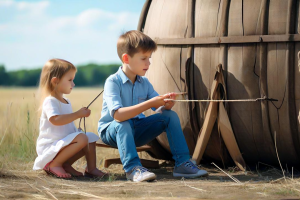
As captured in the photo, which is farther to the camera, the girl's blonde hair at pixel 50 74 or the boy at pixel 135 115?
the girl's blonde hair at pixel 50 74

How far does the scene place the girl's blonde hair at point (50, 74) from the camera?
3604 millimetres

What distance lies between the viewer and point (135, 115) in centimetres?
334

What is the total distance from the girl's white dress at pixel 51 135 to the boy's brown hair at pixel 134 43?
67 cm

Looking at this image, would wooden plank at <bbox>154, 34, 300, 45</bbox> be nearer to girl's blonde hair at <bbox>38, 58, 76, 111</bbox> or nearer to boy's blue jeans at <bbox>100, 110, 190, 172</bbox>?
boy's blue jeans at <bbox>100, 110, 190, 172</bbox>

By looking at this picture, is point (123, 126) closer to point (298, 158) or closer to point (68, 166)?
point (68, 166)

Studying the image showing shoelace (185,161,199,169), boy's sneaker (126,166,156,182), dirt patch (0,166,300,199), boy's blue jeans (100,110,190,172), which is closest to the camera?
dirt patch (0,166,300,199)

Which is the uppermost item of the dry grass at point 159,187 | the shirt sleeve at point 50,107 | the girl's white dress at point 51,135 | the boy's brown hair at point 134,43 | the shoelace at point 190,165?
the boy's brown hair at point 134,43

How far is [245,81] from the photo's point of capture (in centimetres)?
350

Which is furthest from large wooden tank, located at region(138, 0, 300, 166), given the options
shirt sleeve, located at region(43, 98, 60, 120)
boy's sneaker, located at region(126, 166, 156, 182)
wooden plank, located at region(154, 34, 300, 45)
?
shirt sleeve, located at region(43, 98, 60, 120)

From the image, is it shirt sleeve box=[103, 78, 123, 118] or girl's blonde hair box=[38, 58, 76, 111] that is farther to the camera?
girl's blonde hair box=[38, 58, 76, 111]

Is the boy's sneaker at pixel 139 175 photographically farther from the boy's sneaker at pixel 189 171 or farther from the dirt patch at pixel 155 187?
the boy's sneaker at pixel 189 171

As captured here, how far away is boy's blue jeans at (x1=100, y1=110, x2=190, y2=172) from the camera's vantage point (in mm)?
3332

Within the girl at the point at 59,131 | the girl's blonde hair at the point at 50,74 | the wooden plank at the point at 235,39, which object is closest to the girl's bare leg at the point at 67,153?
the girl at the point at 59,131

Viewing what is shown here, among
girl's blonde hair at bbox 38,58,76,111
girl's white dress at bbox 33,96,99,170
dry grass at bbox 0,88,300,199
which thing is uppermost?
girl's blonde hair at bbox 38,58,76,111
